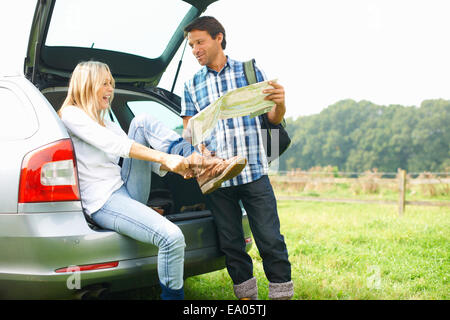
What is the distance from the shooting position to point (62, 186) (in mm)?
1957

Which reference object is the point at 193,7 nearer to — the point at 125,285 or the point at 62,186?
the point at 62,186

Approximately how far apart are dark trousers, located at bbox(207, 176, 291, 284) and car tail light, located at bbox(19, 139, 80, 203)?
88cm

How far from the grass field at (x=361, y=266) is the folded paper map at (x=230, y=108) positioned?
1.37 meters

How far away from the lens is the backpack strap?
8.39 ft

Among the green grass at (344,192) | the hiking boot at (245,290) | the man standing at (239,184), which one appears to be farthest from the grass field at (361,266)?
the green grass at (344,192)

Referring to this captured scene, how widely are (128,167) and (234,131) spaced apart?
0.65m

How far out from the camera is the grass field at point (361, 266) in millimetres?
3072

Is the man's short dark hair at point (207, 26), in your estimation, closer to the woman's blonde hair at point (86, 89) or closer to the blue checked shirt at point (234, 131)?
the blue checked shirt at point (234, 131)

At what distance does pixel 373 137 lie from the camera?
A: 53.1m

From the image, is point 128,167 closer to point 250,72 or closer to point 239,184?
point 239,184

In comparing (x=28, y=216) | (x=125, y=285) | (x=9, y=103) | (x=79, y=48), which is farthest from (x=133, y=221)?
(x=79, y=48)

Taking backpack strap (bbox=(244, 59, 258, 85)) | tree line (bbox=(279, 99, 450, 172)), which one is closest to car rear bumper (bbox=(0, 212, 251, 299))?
backpack strap (bbox=(244, 59, 258, 85))

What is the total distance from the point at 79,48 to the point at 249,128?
4.38 ft
